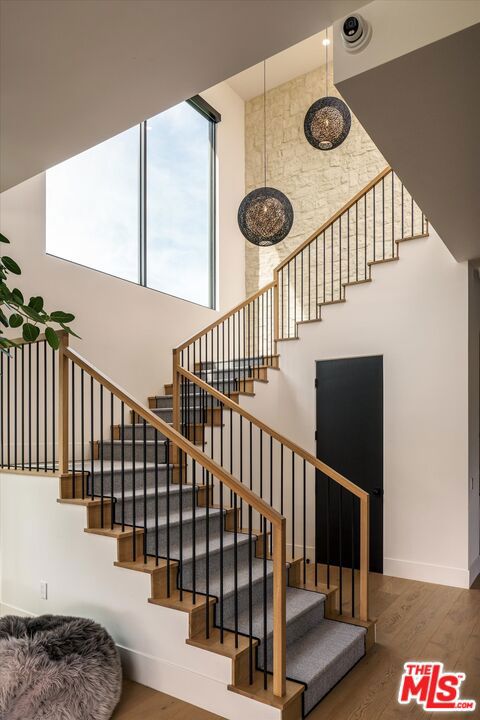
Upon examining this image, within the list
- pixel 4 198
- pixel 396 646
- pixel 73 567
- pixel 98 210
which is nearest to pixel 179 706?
pixel 73 567

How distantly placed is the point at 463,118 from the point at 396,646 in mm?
3204

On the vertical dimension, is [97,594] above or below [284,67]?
below

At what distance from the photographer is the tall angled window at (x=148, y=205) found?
209 inches

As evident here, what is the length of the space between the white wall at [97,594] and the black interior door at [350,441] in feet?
8.33

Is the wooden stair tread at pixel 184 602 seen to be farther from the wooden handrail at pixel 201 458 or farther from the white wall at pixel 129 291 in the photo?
the white wall at pixel 129 291

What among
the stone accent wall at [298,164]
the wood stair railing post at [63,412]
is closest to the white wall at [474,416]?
the stone accent wall at [298,164]

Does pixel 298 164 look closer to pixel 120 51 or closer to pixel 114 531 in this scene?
pixel 120 51

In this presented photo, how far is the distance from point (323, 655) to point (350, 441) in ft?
8.34

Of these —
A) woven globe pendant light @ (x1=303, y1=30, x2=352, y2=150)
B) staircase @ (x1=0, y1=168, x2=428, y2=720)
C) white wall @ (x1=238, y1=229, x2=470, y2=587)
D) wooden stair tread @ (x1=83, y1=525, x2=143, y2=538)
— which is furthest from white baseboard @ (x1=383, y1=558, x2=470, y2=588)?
woven globe pendant light @ (x1=303, y1=30, x2=352, y2=150)

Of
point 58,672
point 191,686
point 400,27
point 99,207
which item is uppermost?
point 99,207

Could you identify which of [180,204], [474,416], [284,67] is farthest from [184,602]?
[284,67]

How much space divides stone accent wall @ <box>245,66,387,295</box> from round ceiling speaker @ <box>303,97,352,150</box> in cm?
200

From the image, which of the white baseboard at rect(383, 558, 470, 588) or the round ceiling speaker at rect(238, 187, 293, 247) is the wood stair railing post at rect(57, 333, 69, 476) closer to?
the round ceiling speaker at rect(238, 187, 293, 247)

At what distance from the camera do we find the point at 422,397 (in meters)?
4.96
